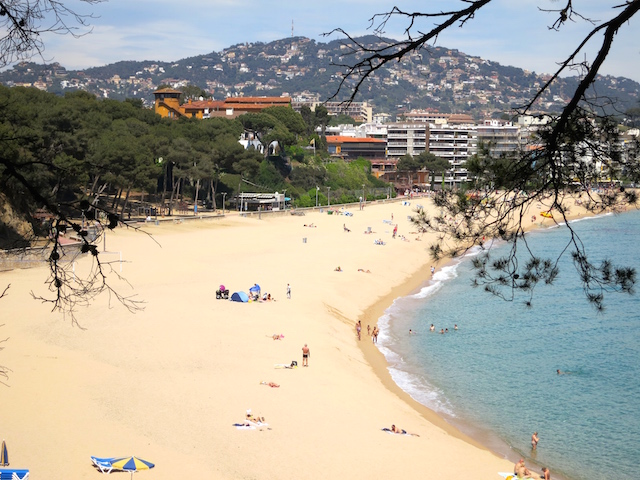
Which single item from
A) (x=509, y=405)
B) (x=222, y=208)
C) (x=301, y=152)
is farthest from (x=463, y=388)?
(x=301, y=152)

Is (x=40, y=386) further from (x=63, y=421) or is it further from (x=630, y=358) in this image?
(x=630, y=358)

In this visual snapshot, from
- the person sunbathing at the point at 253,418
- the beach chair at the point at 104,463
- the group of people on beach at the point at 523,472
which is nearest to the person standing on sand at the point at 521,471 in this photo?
the group of people on beach at the point at 523,472

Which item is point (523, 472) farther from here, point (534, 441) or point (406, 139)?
point (406, 139)

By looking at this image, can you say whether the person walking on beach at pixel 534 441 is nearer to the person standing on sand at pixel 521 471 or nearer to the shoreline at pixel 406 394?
the shoreline at pixel 406 394

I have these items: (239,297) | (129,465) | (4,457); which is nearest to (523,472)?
(129,465)

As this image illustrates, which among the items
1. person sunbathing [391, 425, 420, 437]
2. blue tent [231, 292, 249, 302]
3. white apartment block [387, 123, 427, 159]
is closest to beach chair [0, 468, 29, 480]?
person sunbathing [391, 425, 420, 437]
